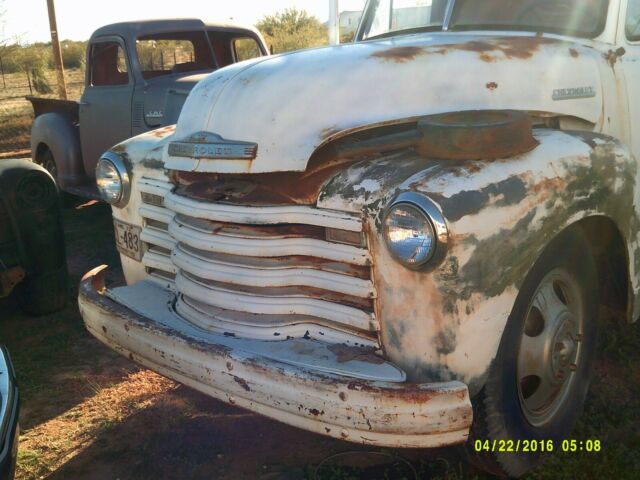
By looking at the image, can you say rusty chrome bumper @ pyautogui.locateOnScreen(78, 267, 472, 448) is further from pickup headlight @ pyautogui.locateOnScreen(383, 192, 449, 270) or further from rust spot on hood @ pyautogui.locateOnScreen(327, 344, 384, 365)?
pickup headlight @ pyautogui.locateOnScreen(383, 192, 449, 270)

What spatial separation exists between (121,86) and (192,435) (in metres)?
4.60

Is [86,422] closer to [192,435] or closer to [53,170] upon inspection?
[192,435]

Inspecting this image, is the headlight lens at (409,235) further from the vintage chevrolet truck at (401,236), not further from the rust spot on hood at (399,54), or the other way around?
the rust spot on hood at (399,54)

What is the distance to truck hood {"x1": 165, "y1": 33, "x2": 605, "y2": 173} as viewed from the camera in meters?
2.43

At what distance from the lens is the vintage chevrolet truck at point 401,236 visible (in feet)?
6.58

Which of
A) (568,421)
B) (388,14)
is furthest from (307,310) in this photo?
(388,14)

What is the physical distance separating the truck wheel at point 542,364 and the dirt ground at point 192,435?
0.17 m

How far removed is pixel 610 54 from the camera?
299cm

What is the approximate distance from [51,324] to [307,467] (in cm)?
236

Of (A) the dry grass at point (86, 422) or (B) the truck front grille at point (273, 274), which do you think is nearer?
(B) the truck front grille at point (273, 274)

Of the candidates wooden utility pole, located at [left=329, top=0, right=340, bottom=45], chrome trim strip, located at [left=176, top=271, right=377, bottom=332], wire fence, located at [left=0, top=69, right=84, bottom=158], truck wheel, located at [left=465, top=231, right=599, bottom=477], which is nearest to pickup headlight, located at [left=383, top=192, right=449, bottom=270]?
chrome trim strip, located at [left=176, top=271, right=377, bottom=332]

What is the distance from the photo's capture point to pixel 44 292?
14.1ft

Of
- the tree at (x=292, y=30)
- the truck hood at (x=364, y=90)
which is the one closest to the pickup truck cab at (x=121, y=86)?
the truck hood at (x=364, y=90)

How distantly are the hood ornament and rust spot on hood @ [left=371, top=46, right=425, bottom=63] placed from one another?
0.63 metres
